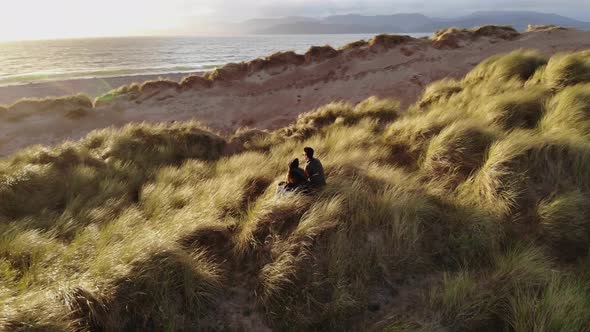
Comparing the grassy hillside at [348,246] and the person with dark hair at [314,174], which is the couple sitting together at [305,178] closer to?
the person with dark hair at [314,174]

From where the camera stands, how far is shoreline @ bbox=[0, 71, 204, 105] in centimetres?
2607

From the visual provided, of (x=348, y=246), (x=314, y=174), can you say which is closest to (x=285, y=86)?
(x=314, y=174)

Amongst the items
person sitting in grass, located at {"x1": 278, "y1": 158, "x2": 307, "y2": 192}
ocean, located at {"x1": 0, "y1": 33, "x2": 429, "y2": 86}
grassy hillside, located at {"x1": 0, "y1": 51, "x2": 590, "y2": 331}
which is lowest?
grassy hillside, located at {"x1": 0, "y1": 51, "x2": 590, "y2": 331}

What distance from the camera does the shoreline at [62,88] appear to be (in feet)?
85.5

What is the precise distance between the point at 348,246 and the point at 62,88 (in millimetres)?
33210

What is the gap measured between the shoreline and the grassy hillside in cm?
2184

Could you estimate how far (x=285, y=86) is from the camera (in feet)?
69.4

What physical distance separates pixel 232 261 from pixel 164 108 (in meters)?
17.2

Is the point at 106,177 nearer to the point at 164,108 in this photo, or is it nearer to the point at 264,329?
the point at 264,329

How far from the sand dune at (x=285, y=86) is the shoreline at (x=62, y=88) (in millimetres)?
5460

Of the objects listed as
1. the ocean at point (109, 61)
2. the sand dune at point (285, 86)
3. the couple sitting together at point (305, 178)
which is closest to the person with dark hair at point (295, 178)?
the couple sitting together at point (305, 178)

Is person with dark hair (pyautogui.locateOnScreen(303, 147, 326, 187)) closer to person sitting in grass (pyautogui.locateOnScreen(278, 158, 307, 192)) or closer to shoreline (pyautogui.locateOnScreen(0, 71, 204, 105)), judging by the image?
person sitting in grass (pyautogui.locateOnScreen(278, 158, 307, 192))

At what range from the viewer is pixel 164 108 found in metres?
19.2

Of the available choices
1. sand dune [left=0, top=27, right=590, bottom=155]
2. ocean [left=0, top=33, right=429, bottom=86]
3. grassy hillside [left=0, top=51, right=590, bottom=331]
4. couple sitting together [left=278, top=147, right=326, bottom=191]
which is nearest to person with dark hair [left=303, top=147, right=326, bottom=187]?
couple sitting together [left=278, top=147, right=326, bottom=191]
